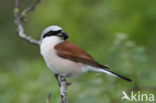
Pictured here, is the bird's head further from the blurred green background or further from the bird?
the blurred green background

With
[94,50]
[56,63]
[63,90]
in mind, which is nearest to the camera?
[63,90]

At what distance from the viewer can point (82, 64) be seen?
5.84m

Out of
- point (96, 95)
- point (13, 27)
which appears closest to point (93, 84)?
point (96, 95)

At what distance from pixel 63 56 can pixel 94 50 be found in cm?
176

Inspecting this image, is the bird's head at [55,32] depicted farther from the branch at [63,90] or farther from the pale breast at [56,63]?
the branch at [63,90]

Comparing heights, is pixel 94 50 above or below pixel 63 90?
above

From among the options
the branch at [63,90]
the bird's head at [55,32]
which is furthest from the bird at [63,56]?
the branch at [63,90]

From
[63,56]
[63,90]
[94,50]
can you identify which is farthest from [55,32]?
[94,50]

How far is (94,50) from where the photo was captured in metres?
7.57

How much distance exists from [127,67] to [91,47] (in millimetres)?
2101

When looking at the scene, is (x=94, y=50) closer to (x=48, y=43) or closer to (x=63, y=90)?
(x=48, y=43)

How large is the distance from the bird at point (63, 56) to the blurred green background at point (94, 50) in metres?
0.22

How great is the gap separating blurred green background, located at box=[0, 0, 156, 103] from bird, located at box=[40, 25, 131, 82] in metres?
0.22

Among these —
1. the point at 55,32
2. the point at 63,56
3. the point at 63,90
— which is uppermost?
the point at 55,32
